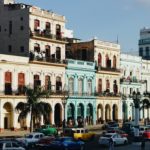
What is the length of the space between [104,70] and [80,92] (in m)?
8.01

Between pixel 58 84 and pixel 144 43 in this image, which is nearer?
pixel 58 84

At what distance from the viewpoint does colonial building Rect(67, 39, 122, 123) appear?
287 ft

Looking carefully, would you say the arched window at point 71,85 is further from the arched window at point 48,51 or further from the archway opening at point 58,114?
the arched window at point 48,51

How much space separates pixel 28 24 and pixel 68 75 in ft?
36.8

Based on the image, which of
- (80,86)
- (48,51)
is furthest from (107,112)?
(48,51)

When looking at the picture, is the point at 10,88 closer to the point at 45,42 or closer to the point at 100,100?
the point at 45,42

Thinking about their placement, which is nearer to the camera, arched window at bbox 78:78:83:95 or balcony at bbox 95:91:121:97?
arched window at bbox 78:78:83:95

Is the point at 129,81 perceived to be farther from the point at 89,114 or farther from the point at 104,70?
the point at 89,114

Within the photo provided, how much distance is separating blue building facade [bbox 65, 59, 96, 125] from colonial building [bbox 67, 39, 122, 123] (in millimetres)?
1851

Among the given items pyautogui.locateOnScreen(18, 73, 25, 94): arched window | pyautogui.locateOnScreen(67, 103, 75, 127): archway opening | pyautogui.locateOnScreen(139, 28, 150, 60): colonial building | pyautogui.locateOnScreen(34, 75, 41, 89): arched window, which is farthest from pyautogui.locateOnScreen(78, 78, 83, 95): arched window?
pyautogui.locateOnScreen(139, 28, 150, 60): colonial building

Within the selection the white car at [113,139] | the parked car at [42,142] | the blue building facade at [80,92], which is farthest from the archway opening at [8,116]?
the parked car at [42,142]

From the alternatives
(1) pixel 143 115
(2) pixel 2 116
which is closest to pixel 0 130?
(2) pixel 2 116

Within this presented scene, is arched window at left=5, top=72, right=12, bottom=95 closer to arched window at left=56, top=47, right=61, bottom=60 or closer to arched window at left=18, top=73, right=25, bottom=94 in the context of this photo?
arched window at left=18, top=73, right=25, bottom=94

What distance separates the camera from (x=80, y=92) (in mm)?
82750
